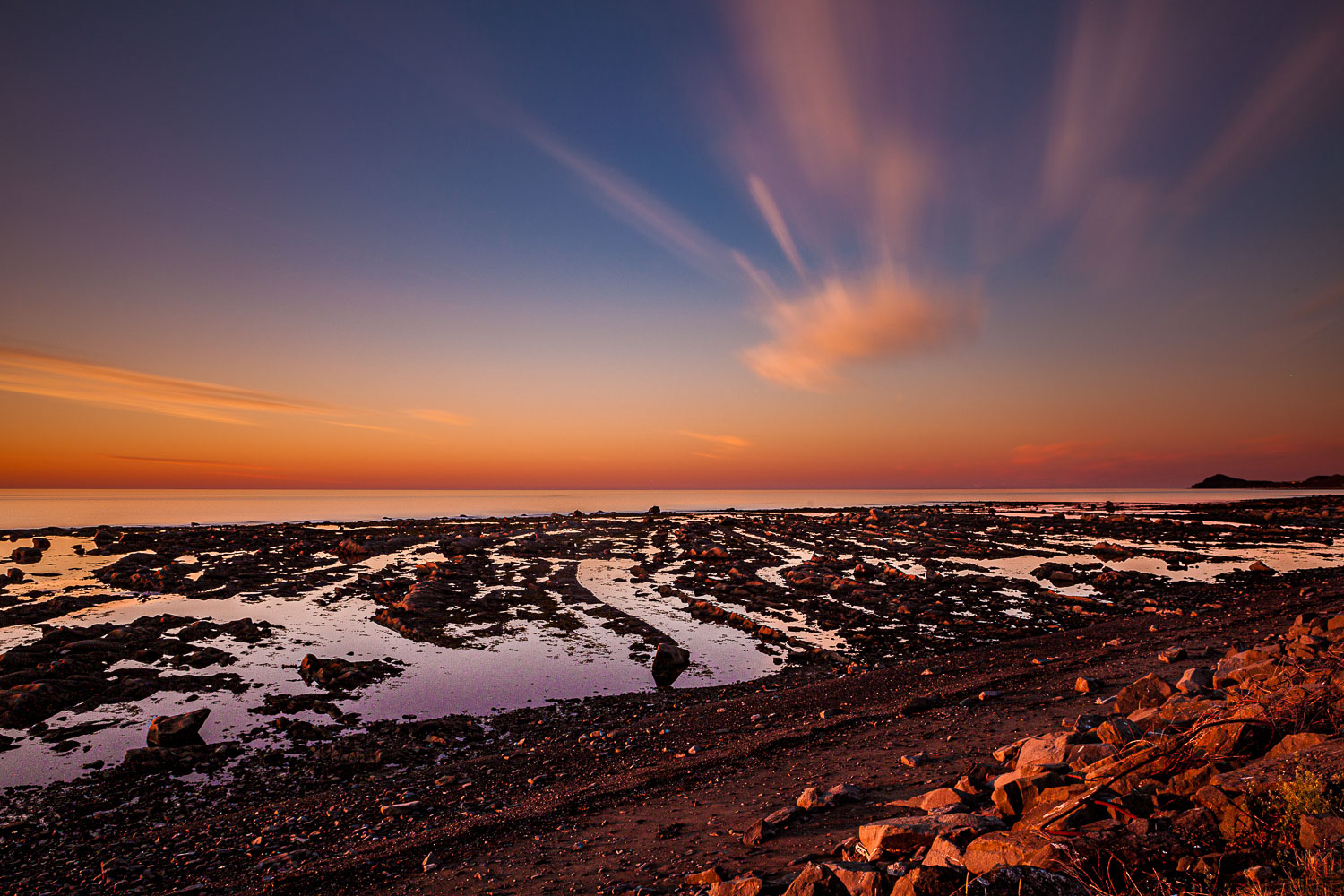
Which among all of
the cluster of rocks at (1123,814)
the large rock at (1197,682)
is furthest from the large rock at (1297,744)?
the large rock at (1197,682)

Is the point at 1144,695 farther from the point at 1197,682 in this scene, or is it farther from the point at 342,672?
the point at 342,672

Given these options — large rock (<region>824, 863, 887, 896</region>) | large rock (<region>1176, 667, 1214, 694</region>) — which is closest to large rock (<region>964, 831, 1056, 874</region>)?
large rock (<region>824, 863, 887, 896</region>)

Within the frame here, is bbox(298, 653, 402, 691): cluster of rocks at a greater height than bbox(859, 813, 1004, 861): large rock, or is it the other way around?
bbox(859, 813, 1004, 861): large rock

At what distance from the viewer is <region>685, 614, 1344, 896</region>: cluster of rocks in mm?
4336

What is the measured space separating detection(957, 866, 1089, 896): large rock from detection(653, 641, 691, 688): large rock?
10.9 meters

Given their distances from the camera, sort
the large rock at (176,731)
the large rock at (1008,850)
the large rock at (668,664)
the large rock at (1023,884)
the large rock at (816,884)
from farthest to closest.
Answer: the large rock at (668,664) < the large rock at (176,731) < the large rock at (816,884) < the large rock at (1008,850) < the large rock at (1023,884)

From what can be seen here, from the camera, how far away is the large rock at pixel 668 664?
14.9 m

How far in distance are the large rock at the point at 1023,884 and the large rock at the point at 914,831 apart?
1283 mm

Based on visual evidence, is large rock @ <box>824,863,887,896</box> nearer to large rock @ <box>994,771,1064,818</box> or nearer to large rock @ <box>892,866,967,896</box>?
large rock @ <box>892,866,967,896</box>

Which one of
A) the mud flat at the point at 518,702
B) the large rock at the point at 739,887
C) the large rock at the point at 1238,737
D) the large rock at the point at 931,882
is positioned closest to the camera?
the large rock at the point at 931,882

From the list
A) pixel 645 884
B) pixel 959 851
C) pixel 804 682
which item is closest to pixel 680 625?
pixel 804 682

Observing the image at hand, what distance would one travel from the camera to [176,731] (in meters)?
10.8

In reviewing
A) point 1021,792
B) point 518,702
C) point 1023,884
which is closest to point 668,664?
point 518,702

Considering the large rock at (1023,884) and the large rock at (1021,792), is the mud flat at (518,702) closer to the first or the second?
the large rock at (1021,792)
